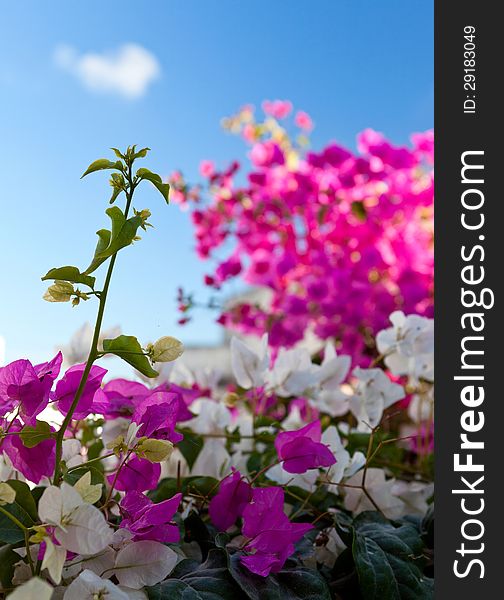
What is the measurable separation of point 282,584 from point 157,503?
0.09m

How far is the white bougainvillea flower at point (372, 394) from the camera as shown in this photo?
0.65m

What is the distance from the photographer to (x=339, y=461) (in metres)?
0.50

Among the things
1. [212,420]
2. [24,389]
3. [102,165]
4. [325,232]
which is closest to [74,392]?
[24,389]

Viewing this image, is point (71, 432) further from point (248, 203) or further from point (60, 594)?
point (248, 203)

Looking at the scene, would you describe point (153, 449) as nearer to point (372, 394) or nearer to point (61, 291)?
point (61, 291)

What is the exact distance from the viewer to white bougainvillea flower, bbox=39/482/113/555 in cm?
30

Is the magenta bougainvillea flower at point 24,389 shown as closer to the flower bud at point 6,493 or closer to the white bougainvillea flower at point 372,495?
the flower bud at point 6,493

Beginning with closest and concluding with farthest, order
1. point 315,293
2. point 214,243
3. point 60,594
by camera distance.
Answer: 1. point 60,594
2. point 315,293
3. point 214,243

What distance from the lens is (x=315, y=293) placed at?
4.33ft

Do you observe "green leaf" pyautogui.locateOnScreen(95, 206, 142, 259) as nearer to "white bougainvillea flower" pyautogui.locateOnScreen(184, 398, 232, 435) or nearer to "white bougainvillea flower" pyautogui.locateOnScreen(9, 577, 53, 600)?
"white bougainvillea flower" pyautogui.locateOnScreen(9, 577, 53, 600)

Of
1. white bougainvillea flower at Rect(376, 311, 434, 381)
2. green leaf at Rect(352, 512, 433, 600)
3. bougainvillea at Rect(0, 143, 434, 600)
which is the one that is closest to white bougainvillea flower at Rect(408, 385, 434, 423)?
white bougainvillea flower at Rect(376, 311, 434, 381)

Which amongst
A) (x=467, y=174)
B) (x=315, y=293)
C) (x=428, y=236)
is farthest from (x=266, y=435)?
(x=428, y=236)

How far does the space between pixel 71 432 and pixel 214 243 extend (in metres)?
1.12

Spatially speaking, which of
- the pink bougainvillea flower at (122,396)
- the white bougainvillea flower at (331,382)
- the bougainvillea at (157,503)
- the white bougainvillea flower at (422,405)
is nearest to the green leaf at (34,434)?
the bougainvillea at (157,503)
